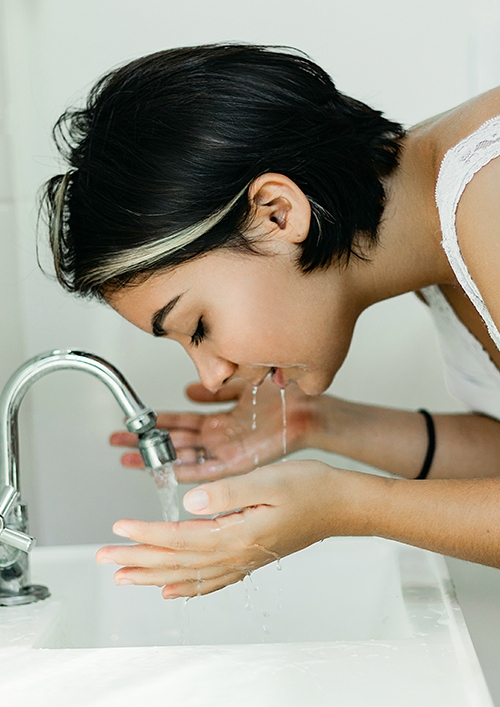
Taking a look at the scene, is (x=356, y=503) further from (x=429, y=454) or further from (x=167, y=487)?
(x=429, y=454)

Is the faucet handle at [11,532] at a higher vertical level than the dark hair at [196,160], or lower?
lower

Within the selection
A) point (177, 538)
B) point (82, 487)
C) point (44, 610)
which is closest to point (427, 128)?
point (177, 538)

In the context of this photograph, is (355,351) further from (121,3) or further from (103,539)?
(121,3)

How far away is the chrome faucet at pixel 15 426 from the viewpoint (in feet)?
2.91

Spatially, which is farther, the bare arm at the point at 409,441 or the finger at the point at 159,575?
the bare arm at the point at 409,441

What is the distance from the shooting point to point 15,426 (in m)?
0.91

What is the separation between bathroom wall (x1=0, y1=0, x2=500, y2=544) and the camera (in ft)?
4.15

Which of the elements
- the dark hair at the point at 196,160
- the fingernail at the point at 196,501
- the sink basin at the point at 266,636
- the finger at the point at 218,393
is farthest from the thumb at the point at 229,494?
the finger at the point at 218,393

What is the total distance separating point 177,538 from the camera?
0.74 meters

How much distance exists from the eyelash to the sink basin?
0.31 m

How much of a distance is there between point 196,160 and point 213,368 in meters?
0.24

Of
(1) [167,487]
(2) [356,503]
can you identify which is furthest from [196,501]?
(1) [167,487]

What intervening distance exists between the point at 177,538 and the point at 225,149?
37 cm

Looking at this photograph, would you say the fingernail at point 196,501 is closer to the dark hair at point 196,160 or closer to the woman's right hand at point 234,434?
the dark hair at point 196,160
